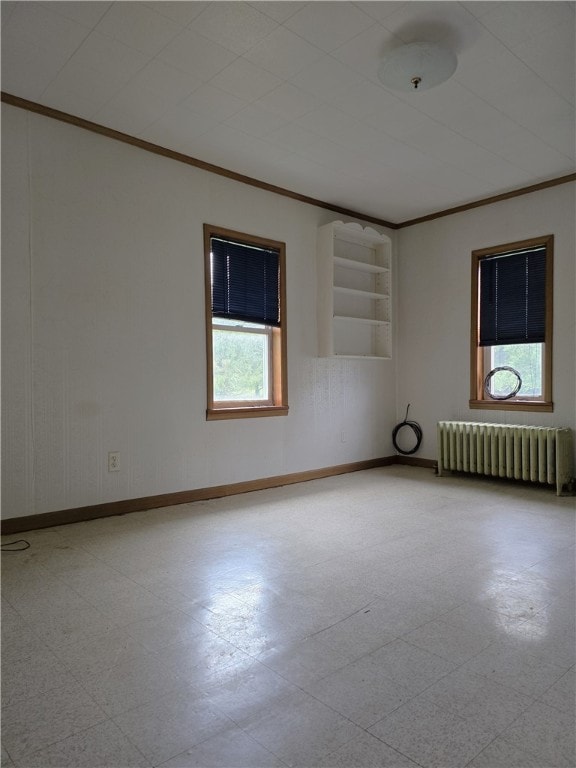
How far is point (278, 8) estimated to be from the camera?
8.61ft

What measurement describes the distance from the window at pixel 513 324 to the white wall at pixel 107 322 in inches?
91.1

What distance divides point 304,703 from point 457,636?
30.6 inches

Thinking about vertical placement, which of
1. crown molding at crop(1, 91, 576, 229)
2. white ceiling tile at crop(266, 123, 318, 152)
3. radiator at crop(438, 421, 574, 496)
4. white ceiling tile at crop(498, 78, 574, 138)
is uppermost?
white ceiling tile at crop(498, 78, 574, 138)

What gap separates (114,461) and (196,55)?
9.28 ft

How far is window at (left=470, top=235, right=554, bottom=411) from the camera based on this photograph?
201 inches

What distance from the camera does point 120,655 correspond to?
76.7 inches

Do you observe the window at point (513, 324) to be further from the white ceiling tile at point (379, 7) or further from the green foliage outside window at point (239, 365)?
the white ceiling tile at point (379, 7)

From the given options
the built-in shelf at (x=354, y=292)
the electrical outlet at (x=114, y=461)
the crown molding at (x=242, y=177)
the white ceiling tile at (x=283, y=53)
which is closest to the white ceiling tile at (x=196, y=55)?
the white ceiling tile at (x=283, y=53)

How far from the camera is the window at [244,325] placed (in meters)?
4.61

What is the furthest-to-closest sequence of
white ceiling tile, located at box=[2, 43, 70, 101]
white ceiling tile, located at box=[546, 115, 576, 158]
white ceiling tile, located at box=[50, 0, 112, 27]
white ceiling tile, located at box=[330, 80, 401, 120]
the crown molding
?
white ceiling tile, located at box=[546, 115, 576, 158], the crown molding, white ceiling tile, located at box=[330, 80, 401, 120], white ceiling tile, located at box=[2, 43, 70, 101], white ceiling tile, located at box=[50, 0, 112, 27]

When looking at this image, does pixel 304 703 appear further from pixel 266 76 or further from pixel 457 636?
pixel 266 76

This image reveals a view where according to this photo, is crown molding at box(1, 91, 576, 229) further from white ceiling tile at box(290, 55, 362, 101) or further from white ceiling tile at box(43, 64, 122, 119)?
white ceiling tile at box(290, 55, 362, 101)

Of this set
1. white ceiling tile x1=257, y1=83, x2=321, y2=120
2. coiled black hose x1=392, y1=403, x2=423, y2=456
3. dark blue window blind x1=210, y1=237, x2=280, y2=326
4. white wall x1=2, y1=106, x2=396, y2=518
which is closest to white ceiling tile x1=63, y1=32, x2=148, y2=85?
white wall x1=2, y1=106, x2=396, y2=518

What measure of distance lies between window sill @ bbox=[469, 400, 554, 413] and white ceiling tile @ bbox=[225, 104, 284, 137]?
3.56m
